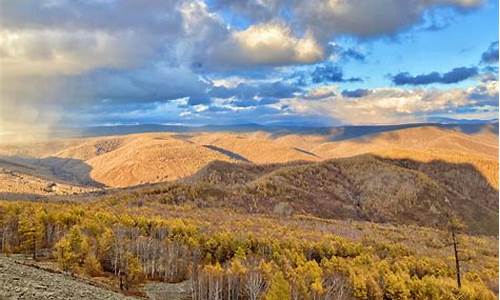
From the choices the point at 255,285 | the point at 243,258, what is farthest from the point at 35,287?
the point at 243,258

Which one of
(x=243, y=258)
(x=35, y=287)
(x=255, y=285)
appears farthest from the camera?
(x=243, y=258)

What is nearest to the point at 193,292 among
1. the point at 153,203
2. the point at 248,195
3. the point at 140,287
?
the point at 140,287

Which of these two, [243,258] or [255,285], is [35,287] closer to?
[255,285]

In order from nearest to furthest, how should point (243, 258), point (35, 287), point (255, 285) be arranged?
point (35, 287) → point (255, 285) → point (243, 258)

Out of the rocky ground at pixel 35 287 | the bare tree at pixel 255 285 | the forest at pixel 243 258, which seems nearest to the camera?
the rocky ground at pixel 35 287

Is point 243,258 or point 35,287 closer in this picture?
point 35,287

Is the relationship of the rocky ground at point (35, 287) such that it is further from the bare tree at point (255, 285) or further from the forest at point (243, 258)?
the bare tree at point (255, 285)

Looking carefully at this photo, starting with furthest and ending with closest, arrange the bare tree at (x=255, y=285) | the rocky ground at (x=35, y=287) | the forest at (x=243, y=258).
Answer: the forest at (x=243, y=258) < the bare tree at (x=255, y=285) < the rocky ground at (x=35, y=287)

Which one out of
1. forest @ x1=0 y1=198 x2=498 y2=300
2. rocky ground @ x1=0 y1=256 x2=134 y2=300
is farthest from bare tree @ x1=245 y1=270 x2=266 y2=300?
rocky ground @ x1=0 y1=256 x2=134 y2=300

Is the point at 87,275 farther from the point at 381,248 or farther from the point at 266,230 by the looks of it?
the point at 381,248

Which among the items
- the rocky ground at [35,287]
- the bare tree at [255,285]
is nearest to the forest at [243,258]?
the bare tree at [255,285]
